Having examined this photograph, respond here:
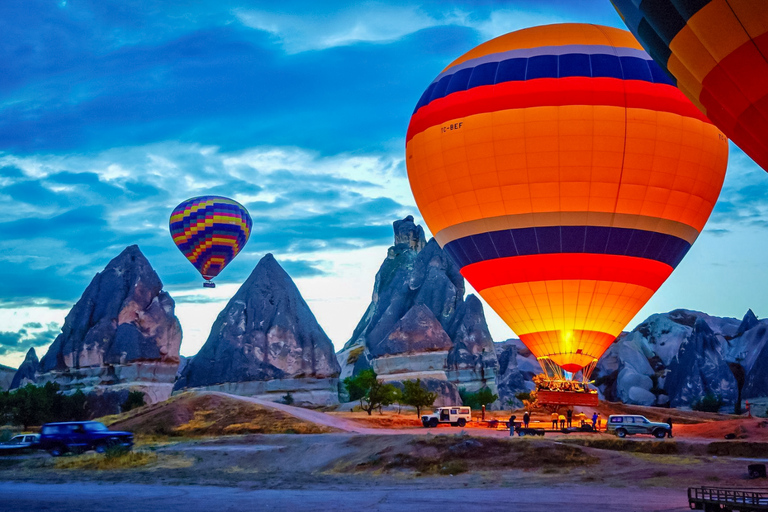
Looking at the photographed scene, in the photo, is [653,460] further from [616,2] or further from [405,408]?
[405,408]

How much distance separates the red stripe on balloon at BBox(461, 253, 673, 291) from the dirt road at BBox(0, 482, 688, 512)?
528 inches

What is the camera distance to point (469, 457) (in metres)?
25.5

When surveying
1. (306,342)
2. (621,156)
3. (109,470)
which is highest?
(621,156)

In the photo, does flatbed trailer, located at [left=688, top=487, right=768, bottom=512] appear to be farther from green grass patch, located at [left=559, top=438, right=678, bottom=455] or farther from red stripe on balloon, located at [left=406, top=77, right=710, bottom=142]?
red stripe on balloon, located at [left=406, top=77, right=710, bottom=142]

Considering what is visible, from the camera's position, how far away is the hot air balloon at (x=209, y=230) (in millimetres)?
67938

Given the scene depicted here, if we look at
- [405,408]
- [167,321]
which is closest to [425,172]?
[405,408]

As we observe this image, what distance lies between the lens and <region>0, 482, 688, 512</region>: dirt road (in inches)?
673

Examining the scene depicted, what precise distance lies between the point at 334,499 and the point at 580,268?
16818 mm

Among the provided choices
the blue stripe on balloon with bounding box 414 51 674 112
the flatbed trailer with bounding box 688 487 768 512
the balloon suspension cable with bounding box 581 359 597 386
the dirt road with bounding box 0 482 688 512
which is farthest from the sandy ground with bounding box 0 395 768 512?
the blue stripe on balloon with bounding box 414 51 674 112

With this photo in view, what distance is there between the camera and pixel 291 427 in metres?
41.3

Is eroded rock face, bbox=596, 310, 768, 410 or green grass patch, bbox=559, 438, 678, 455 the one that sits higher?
eroded rock face, bbox=596, 310, 768, 410

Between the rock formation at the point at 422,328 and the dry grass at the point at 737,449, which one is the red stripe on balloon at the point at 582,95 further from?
the rock formation at the point at 422,328

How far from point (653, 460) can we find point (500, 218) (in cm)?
1186

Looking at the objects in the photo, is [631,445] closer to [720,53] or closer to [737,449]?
[737,449]
